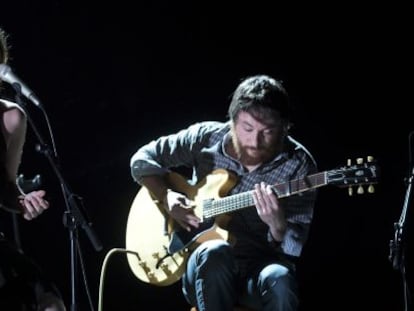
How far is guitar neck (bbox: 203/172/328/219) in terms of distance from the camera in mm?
2814

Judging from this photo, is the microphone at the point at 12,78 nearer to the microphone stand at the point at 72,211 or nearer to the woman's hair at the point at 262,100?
the microphone stand at the point at 72,211

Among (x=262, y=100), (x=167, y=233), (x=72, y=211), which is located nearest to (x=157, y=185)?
(x=167, y=233)

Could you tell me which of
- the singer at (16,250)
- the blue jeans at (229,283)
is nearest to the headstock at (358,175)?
the blue jeans at (229,283)

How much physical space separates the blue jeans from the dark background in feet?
3.50

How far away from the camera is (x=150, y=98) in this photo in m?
3.98

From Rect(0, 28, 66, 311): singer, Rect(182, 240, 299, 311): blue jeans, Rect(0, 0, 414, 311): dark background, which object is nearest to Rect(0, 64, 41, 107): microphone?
Rect(0, 28, 66, 311): singer

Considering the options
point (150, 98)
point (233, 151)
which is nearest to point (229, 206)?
point (233, 151)

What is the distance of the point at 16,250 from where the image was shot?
2.06 m

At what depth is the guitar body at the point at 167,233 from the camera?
3.01 meters

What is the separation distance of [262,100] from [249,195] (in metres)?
0.39

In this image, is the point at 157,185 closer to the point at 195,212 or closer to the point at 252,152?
the point at 195,212

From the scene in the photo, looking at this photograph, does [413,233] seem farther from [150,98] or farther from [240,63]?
[150,98]

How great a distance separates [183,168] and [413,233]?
1.30 m

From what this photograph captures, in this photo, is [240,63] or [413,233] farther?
[240,63]
